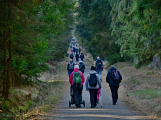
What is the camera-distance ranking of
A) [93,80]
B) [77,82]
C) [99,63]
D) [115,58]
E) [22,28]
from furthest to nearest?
1. [115,58]
2. [99,63]
3. [93,80]
4. [77,82]
5. [22,28]

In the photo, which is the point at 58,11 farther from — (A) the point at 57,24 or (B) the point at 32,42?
(B) the point at 32,42

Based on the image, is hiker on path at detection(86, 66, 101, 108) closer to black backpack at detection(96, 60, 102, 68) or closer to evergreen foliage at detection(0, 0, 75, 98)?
evergreen foliage at detection(0, 0, 75, 98)

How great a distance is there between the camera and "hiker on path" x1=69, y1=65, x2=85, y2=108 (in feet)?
36.2

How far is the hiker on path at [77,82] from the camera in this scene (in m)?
11.0

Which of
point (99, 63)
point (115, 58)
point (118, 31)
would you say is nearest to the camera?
point (99, 63)

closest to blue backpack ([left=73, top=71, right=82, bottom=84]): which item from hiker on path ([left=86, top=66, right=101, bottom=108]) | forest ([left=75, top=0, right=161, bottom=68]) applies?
hiker on path ([left=86, top=66, right=101, bottom=108])

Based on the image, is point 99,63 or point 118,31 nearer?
point 99,63

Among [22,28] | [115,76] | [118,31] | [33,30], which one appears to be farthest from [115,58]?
[22,28]

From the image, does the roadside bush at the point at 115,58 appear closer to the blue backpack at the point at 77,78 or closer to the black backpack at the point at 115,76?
the black backpack at the point at 115,76

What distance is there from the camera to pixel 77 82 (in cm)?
1101

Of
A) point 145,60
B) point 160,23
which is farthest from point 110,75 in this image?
point 145,60

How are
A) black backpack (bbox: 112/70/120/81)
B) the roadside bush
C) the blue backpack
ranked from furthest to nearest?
the roadside bush < black backpack (bbox: 112/70/120/81) < the blue backpack

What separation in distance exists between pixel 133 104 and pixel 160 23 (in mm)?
3911

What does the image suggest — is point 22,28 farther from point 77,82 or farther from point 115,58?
point 115,58
